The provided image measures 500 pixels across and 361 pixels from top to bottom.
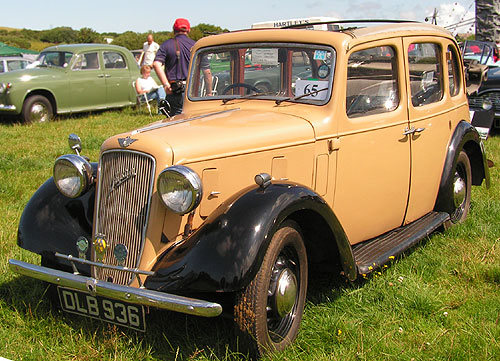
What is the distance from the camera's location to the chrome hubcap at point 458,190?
4.70 m

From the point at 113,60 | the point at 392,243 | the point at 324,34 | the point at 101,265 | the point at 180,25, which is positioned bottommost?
the point at 392,243

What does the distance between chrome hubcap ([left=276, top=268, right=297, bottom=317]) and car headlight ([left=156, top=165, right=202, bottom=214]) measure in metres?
0.60

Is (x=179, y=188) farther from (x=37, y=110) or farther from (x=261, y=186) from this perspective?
(x=37, y=110)

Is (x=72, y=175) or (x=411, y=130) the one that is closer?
(x=72, y=175)

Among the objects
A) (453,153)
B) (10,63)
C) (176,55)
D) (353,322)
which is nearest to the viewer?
(353,322)

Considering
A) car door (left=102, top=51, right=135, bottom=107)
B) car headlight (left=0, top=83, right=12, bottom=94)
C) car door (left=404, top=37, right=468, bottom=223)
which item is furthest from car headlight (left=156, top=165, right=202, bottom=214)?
car door (left=102, top=51, right=135, bottom=107)

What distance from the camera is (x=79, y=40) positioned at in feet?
132

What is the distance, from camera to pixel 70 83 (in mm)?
11445

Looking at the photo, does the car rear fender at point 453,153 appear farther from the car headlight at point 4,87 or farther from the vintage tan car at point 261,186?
the car headlight at point 4,87

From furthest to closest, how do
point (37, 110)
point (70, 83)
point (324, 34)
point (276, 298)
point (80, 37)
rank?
point (80, 37), point (70, 83), point (37, 110), point (324, 34), point (276, 298)

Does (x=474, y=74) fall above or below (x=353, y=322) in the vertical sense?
above

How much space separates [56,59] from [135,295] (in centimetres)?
1036

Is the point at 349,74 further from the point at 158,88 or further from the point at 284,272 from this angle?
the point at 158,88

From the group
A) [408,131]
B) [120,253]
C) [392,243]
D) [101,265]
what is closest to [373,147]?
[408,131]
